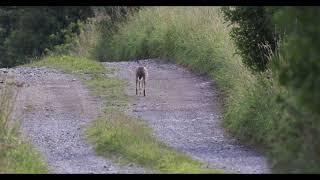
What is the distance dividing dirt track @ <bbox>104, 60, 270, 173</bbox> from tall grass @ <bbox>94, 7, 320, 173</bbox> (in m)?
0.24

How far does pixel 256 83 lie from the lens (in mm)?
13328

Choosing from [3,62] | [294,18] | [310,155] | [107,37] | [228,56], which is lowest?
[3,62]

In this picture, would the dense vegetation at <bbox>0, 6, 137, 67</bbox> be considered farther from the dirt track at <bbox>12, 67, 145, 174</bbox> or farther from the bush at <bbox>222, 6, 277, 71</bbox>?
the bush at <bbox>222, 6, 277, 71</bbox>

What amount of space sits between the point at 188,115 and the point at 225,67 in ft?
8.24

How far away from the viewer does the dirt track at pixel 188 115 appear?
1132 centimetres

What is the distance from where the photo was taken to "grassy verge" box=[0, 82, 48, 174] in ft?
33.2

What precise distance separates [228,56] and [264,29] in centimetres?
388

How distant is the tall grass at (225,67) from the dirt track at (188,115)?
0.24m

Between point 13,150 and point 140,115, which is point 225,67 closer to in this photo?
point 140,115

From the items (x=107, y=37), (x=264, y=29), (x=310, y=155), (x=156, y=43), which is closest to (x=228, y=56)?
(x=264, y=29)

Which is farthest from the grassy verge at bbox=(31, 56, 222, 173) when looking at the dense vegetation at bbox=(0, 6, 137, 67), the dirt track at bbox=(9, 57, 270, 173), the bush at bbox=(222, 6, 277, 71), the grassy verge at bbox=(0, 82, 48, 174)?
the dense vegetation at bbox=(0, 6, 137, 67)

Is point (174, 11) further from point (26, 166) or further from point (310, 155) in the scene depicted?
point (310, 155)

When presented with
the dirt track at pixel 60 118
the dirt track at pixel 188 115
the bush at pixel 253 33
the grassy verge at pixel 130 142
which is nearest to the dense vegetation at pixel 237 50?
the bush at pixel 253 33

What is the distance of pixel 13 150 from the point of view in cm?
1091
